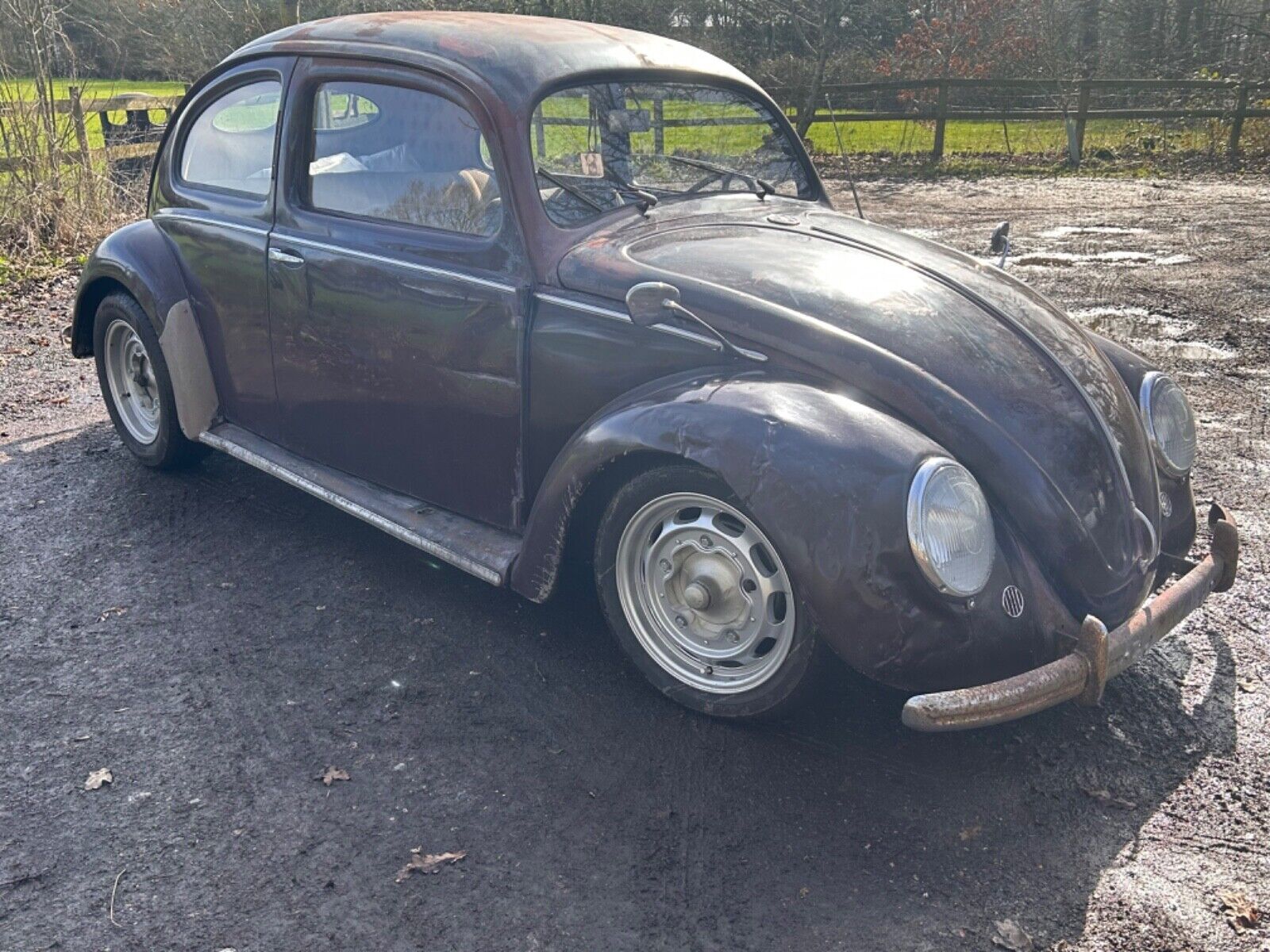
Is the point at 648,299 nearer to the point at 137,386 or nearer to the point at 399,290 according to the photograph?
the point at 399,290

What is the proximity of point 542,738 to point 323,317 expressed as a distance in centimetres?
186

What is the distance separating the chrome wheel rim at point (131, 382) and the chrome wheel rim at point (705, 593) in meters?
2.96

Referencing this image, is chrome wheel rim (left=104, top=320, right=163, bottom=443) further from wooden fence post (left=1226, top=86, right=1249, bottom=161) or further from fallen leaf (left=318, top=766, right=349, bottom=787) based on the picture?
wooden fence post (left=1226, top=86, right=1249, bottom=161)

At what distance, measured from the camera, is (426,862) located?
2.73m

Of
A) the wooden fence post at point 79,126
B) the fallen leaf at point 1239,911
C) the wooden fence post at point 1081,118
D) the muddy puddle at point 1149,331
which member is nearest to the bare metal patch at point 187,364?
the fallen leaf at point 1239,911

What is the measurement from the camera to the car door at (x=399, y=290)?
3.70 metres

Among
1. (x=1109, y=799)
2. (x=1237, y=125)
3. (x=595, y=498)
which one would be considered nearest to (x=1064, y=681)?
(x=1109, y=799)

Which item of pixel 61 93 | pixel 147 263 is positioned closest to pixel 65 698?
pixel 147 263

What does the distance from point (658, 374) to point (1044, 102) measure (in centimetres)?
1812

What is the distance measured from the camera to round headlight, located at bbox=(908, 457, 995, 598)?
109 inches

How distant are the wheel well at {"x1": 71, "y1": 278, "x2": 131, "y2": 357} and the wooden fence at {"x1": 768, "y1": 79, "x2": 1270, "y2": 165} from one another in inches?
598

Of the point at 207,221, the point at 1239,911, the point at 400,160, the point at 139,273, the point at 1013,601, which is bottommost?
the point at 1239,911

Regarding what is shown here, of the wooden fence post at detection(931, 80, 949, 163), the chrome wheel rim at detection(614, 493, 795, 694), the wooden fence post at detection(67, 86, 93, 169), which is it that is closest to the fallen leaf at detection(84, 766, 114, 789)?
the chrome wheel rim at detection(614, 493, 795, 694)

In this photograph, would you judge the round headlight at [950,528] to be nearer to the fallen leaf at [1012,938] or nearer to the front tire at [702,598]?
the front tire at [702,598]
